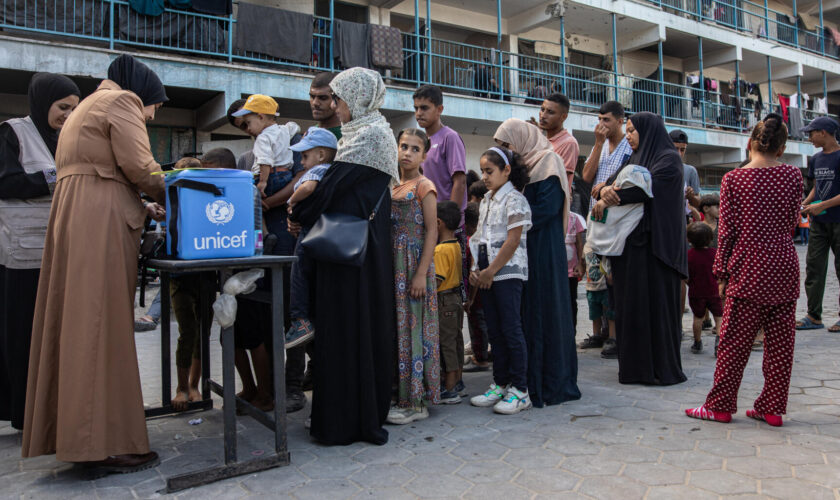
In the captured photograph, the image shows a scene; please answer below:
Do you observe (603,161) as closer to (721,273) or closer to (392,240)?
(721,273)

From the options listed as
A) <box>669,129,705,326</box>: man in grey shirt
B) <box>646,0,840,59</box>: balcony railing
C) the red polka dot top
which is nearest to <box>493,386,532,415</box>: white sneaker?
the red polka dot top

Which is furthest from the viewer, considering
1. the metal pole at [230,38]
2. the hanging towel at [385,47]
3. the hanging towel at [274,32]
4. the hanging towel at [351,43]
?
the hanging towel at [385,47]

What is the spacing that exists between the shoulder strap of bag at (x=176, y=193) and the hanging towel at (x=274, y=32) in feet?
30.0

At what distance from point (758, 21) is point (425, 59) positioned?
52.2 feet

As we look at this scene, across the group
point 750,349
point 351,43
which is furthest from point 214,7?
point 750,349

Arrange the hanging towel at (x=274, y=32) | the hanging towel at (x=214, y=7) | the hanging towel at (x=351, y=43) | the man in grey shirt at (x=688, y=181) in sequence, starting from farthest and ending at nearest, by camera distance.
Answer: the hanging towel at (x=351, y=43), the hanging towel at (x=274, y=32), the hanging towel at (x=214, y=7), the man in grey shirt at (x=688, y=181)

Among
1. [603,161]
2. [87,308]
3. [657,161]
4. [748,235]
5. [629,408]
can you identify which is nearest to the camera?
[87,308]

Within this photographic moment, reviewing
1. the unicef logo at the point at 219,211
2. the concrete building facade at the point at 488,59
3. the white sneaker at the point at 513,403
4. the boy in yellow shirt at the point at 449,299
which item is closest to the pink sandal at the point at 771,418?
the white sneaker at the point at 513,403

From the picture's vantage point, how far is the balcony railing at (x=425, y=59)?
32.1ft

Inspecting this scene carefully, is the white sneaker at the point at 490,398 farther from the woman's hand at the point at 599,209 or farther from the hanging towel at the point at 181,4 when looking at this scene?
the hanging towel at the point at 181,4

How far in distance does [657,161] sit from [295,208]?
250cm

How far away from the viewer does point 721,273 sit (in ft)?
11.5

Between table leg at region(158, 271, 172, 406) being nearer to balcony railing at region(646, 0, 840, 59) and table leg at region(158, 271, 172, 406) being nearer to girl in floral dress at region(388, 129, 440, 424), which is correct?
girl in floral dress at region(388, 129, 440, 424)

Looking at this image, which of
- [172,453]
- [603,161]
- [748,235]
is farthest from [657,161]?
[172,453]
